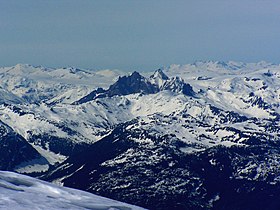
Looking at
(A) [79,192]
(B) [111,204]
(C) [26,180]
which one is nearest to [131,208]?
(B) [111,204]

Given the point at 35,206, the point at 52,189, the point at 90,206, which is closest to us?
the point at 35,206

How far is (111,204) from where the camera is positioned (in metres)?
79.4

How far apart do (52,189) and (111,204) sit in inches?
314

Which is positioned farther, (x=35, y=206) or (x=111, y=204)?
(x=111, y=204)

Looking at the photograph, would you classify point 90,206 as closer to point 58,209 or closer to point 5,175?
point 58,209

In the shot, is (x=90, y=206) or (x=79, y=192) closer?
(x=90, y=206)

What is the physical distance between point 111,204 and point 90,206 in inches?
193

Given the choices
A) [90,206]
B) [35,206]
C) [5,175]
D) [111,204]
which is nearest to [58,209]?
[35,206]

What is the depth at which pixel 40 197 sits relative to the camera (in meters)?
73.9

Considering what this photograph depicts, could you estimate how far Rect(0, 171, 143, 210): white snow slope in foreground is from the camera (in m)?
68.4

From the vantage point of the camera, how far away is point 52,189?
81125 mm

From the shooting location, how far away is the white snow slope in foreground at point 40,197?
224 feet

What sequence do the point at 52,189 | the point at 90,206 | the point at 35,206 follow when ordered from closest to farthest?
the point at 35,206, the point at 90,206, the point at 52,189

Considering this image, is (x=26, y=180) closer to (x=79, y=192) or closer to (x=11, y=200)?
(x=79, y=192)
